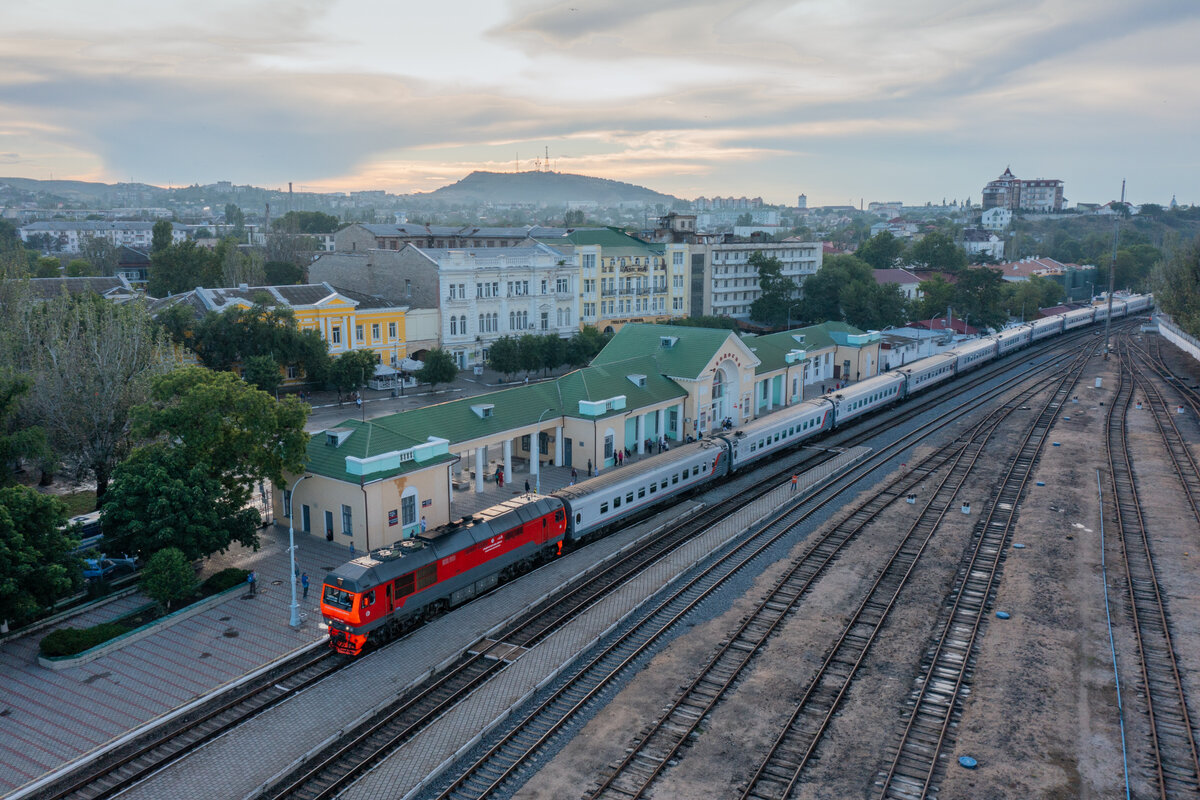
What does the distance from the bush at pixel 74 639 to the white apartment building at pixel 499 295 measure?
5275 cm

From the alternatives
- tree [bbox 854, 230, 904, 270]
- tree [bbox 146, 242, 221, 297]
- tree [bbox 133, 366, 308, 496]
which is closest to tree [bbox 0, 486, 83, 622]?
tree [bbox 133, 366, 308, 496]

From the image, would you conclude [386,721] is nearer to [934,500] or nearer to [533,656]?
[533,656]

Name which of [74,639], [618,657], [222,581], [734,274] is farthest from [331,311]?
[734,274]

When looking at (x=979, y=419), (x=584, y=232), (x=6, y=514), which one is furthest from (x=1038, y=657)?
(x=584, y=232)

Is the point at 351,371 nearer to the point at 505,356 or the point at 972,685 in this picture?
the point at 505,356

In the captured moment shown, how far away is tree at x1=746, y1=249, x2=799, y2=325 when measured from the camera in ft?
353

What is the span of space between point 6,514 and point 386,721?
49.9ft

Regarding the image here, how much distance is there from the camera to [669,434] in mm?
57875

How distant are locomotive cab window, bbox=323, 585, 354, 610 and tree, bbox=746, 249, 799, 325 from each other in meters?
87.2

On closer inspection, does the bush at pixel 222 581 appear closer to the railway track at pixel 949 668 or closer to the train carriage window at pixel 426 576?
the train carriage window at pixel 426 576

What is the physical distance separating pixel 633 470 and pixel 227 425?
793 inches

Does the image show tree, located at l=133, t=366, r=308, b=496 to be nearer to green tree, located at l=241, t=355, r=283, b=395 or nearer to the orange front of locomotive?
the orange front of locomotive

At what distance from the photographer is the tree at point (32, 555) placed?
27.4m

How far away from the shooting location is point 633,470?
1719 inches
